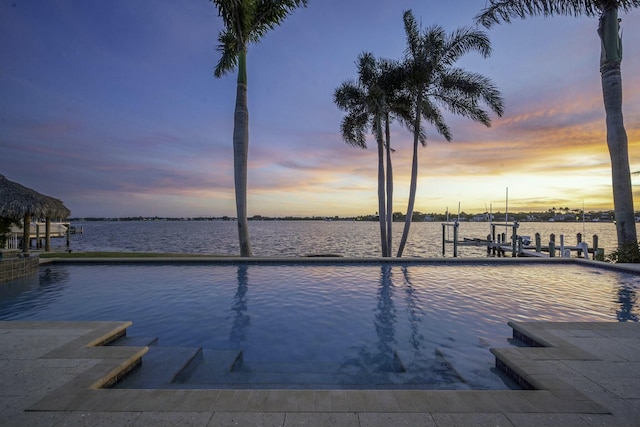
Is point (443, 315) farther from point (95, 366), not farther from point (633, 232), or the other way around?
point (633, 232)

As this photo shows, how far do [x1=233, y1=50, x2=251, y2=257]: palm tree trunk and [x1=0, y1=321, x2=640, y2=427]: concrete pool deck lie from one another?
10.0 meters

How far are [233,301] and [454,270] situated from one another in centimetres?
778

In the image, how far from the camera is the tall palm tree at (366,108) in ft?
50.8

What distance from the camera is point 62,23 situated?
12.6 m

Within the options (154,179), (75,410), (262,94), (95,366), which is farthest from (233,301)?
(154,179)

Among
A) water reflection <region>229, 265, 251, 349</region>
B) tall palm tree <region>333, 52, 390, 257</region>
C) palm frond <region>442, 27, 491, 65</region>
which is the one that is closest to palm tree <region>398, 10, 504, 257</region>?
palm frond <region>442, 27, 491, 65</region>

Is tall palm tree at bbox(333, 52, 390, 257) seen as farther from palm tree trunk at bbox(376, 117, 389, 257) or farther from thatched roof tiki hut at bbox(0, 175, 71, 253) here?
thatched roof tiki hut at bbox(0, 175, 71, 253)

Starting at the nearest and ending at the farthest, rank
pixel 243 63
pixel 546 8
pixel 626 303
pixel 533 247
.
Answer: pixel 626 303, pixel 546 8, pixel 243 63, pixel 533 247

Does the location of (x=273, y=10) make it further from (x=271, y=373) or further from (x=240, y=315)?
(x=271, y=373)

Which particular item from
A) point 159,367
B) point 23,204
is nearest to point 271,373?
point 159,367

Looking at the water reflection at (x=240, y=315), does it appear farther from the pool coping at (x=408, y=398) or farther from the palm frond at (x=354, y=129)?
the palm frond at (x=354, y=129)

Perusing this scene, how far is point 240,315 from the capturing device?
634cm

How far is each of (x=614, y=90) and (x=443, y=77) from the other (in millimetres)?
6412

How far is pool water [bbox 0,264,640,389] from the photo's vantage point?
419cm
